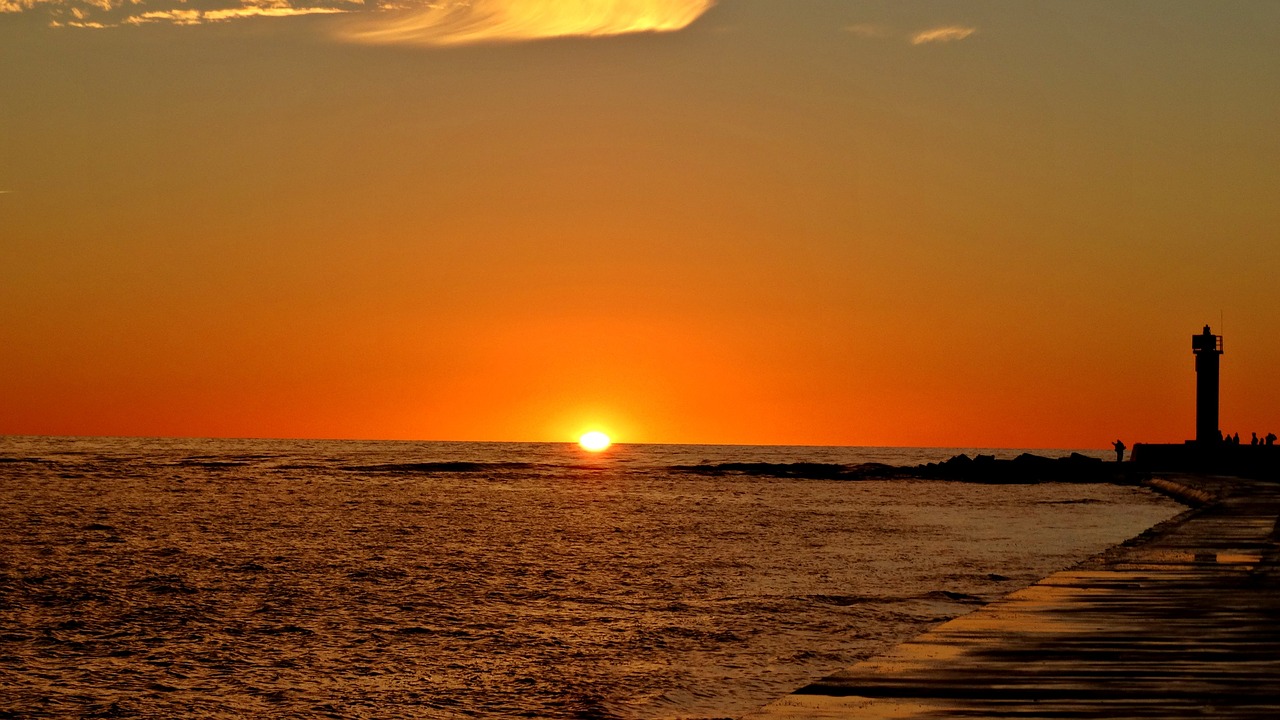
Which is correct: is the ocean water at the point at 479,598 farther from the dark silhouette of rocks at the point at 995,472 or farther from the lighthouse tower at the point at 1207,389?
the dark silhouette of rocks at the point at 995,472

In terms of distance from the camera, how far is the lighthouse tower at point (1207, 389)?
65.9 metres

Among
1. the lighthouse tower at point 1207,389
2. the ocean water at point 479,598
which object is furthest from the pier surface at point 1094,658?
the lighthouse tower at point 1207,389

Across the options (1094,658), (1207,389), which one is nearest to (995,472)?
(1207,389)

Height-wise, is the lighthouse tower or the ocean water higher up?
the lighthouse tower

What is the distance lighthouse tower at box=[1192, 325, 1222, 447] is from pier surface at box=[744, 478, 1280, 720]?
2002 inches

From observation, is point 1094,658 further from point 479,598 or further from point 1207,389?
point 1207,389

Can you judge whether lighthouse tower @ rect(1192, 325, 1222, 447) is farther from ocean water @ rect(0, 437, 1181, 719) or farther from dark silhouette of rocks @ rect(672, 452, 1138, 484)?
ocean water @ rect(0, 437, 1181, 719)

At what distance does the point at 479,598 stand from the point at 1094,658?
45.6 feet

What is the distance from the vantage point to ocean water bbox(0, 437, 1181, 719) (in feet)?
49.3

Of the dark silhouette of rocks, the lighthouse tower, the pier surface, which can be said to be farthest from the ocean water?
the dark silhouette of rocks

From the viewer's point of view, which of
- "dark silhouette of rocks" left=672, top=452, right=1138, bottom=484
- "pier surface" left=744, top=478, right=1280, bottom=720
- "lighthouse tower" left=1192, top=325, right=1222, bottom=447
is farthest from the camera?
"dark silhouette of rocks" left=672, top=452, right=1138, bottom=484

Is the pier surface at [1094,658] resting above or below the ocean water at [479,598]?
above

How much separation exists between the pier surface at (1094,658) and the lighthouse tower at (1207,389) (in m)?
50.8

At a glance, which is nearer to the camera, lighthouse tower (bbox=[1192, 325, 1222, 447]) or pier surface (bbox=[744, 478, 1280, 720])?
pier surface (bbox=[744, 478, 1280, 720])
